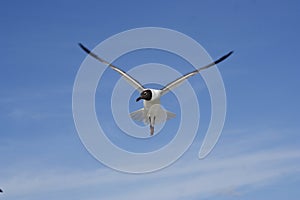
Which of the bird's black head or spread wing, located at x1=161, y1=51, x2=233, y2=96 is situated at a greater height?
spread wing, located at x1=161, y1=51, x2=233, y2=96

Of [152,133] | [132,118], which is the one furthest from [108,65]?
[152,133]

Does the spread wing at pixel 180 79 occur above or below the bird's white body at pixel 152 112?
above

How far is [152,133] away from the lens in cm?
5112

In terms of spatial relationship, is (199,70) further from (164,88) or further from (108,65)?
(108,65)

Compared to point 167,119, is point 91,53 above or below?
above

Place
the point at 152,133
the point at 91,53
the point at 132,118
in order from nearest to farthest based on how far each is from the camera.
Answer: the point at 152,133 < the point at 132,118 < the point at 91,53

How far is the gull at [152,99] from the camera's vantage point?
52.3 metres

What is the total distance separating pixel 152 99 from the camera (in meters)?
52.2

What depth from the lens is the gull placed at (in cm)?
5228

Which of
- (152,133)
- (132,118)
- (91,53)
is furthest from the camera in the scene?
(91,53)

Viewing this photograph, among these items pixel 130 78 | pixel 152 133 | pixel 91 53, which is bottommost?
pixel 152 133

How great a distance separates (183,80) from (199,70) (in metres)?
1.76

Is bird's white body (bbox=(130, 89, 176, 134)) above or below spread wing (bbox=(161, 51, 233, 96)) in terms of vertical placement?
below

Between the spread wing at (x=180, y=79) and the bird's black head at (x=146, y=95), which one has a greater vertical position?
the spread wing at (x=180, y=79)
